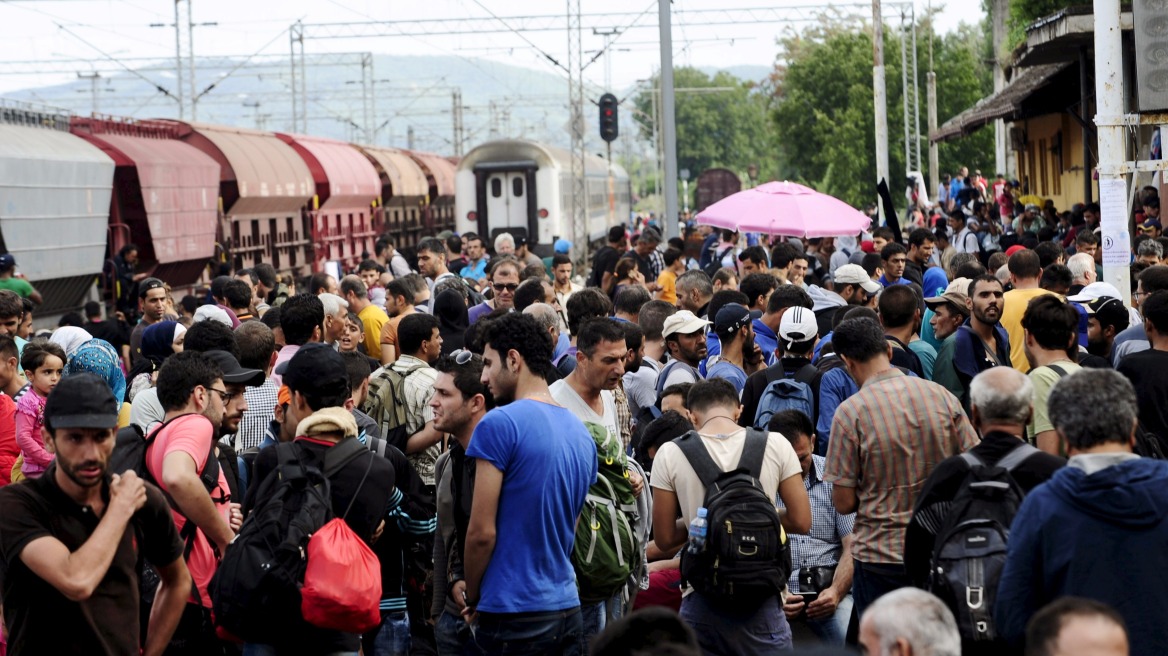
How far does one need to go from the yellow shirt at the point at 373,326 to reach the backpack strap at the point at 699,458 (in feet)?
16.5

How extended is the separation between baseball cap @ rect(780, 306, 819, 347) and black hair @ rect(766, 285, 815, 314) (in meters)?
0.92

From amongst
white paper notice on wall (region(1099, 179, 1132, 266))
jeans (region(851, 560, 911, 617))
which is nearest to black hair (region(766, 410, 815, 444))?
jeans (region(851, 560, 911, 617))

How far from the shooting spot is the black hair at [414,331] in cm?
714

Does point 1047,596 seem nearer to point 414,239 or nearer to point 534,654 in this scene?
point 534,654

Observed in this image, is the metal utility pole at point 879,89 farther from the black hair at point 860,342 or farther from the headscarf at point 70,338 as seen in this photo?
the black hair at point 860,342

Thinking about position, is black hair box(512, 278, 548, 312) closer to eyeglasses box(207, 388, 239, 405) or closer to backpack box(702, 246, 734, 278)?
eyeglasses box(207, 388, 239, 405)

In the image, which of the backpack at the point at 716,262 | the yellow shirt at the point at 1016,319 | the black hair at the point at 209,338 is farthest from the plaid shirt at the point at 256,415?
the backpack at the point at 716,262

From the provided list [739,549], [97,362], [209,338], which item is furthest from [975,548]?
[97,362]

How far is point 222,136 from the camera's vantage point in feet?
92.0

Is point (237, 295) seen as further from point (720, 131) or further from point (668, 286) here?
point (720, 131)

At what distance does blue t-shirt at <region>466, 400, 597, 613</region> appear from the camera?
4.85 metres

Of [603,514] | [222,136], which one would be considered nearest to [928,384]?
[603,514]

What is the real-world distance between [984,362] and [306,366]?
3885 millimetres

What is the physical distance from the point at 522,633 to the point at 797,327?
9.16 ft
